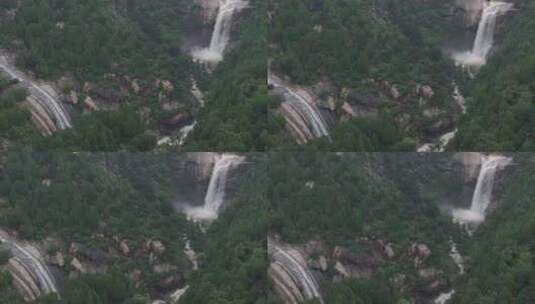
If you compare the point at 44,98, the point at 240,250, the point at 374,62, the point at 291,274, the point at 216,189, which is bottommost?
the point at 291,274

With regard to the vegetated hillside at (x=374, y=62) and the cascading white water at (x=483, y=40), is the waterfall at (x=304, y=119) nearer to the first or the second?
the vegetated hillside at (x=374, y=62)

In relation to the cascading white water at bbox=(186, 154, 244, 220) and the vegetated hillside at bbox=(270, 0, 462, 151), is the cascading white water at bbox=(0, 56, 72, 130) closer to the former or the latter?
the cascading white water at bbox=(186, 154, 244, 220)

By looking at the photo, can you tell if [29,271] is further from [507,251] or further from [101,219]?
[507,251]

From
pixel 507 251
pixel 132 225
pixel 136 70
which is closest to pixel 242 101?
pixel 136 70

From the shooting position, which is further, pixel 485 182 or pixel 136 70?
pixel 136 70

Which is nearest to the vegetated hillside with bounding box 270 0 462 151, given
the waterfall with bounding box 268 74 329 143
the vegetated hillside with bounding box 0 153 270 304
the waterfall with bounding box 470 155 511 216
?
the waterfall with bounding box 268 74 329 143

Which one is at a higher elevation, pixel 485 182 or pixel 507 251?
pixel 485 182
